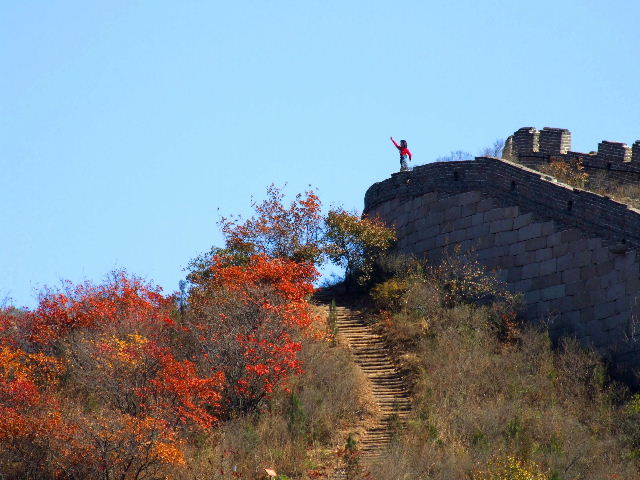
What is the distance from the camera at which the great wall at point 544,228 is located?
1281 inches

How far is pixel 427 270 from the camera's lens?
37438 mm

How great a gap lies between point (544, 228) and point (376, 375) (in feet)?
18.3

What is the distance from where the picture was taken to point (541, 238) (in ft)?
114

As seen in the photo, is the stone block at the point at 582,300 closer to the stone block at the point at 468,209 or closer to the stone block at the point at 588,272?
the stone block at the point at 588,272

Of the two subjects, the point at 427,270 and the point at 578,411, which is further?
the point at 427,270

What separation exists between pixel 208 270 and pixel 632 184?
38.0ft

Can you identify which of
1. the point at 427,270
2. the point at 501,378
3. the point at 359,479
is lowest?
the point at 359,479

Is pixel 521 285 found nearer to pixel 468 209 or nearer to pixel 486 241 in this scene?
pixel 486 241

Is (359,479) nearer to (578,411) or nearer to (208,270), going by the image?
(578,411)

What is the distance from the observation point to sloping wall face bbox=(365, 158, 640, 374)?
32.5 metres

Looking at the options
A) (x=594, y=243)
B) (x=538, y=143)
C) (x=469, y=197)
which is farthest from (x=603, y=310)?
(x=538, y=143)

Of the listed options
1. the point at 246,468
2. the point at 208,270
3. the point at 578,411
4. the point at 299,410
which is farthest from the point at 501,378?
the point at 208,270

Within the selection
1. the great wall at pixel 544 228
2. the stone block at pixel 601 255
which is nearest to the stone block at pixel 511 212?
the great wall at pixel 544 228

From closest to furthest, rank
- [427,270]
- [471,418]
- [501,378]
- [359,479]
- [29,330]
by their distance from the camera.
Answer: [359,479]
[471,418]
[501,378]
[29,330]
[427,270]
